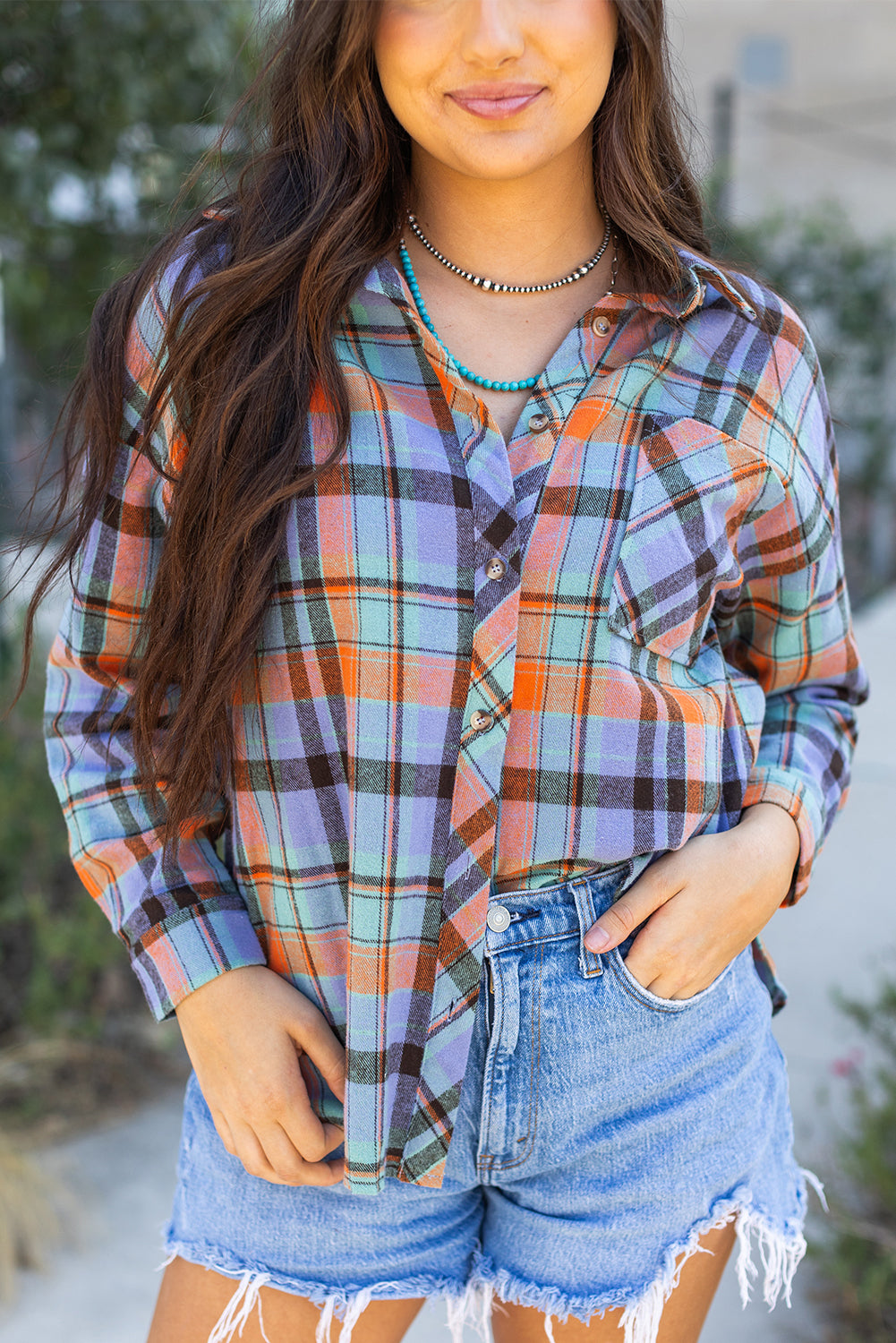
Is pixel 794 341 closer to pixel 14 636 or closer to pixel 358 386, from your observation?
pixel 358 386

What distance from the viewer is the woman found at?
3.78ft

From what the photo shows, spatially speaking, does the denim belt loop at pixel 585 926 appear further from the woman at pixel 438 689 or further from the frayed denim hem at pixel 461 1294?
the frayed denim hem at pixel 461 1294

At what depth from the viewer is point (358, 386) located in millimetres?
1180

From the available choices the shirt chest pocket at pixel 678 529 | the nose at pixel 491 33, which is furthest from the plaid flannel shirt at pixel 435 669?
the nose at pixel 491 33

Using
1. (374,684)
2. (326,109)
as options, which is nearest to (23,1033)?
(374,684)

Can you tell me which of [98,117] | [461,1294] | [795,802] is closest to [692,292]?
[795,802]

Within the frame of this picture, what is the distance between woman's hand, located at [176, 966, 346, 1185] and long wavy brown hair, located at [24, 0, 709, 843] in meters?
0.19

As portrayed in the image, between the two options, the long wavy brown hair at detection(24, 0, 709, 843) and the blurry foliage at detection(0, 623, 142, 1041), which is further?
the blurry foliage at detection(0, 623, 142, 1041)

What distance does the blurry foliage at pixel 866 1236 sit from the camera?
2.17m

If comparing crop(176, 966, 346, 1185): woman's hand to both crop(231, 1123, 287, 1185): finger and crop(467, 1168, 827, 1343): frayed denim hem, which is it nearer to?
crop(231, 1123, 287, 1185): finger

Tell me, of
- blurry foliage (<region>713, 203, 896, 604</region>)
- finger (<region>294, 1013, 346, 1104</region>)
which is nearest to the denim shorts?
finger (<region>294, 1013, 346, 1104</region>)

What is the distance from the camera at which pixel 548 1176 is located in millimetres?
1213

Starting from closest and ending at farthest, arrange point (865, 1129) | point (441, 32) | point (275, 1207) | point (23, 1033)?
point (441, 32), point (275, 1207), point (865, 1129), point (23, 1033)

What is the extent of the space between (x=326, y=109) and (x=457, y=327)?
0.83ft
